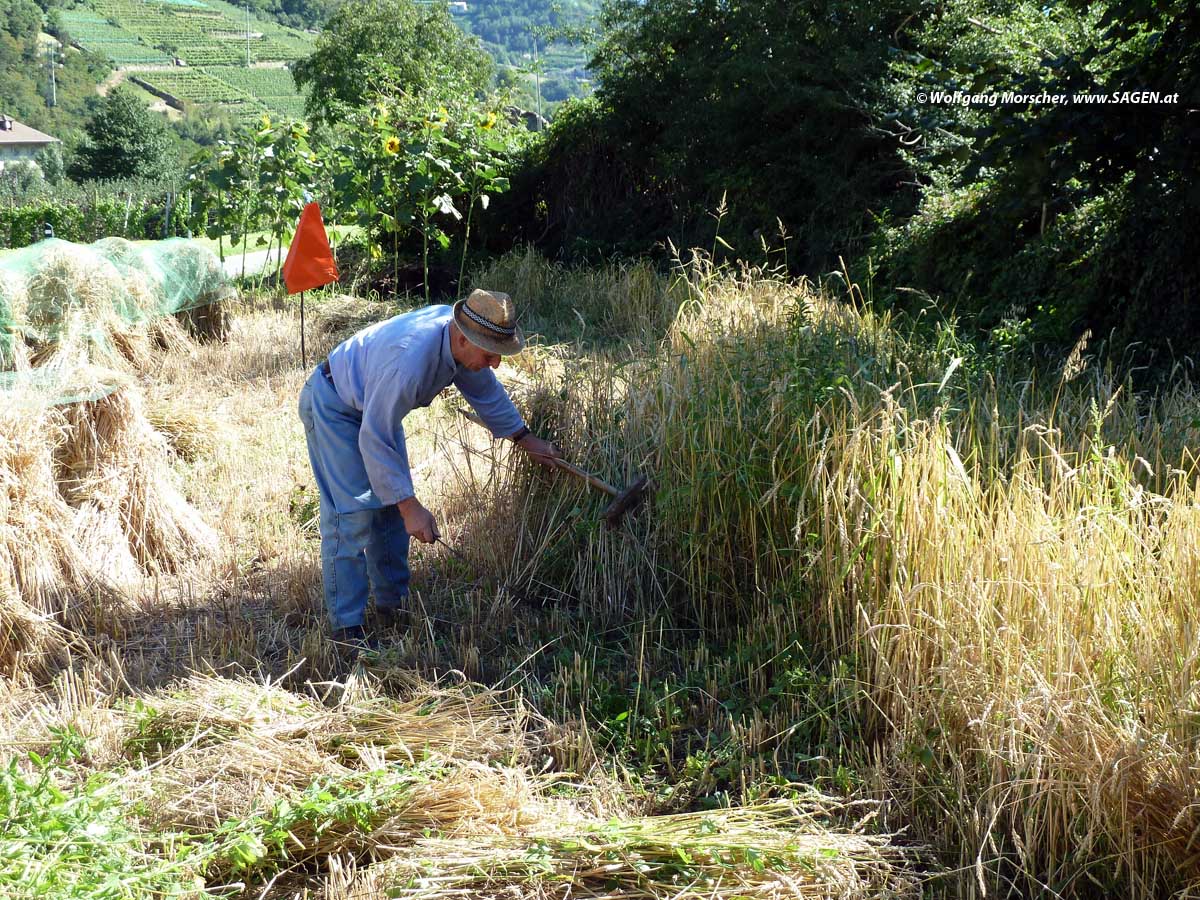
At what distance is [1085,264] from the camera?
24.2 feet

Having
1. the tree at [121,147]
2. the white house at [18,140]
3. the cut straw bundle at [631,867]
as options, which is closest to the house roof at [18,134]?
the white house at [18,140]

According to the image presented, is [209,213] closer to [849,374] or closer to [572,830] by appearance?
[849,374]

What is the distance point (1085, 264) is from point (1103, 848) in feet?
18.4

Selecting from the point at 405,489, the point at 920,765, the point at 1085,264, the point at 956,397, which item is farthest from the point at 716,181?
the point at 920,765

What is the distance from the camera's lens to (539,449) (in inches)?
180

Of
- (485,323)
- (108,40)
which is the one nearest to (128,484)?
(485,323)

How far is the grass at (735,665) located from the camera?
2.68 metres

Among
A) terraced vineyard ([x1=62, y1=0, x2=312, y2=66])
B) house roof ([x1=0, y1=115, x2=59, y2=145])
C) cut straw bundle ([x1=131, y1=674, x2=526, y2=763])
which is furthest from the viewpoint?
terraced vineyard ([x1=62, y1=0, x2=312, y2=66])

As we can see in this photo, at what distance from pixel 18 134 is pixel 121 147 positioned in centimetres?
3232

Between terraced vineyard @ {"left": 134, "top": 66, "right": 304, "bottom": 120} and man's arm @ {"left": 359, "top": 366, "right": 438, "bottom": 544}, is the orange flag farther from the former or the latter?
terraced vineyard @ {"left": 134, "top": 66, "right": 304, "bottom": 120}

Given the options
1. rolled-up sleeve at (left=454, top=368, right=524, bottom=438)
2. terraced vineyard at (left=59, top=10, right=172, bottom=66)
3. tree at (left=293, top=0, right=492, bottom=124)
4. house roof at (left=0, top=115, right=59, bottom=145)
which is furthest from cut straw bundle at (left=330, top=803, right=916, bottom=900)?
terraced vineyard at (left=59, top=10, right=172, bottom=66)

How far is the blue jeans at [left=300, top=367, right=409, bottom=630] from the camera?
164 inches

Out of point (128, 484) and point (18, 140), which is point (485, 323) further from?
point (18, 140)

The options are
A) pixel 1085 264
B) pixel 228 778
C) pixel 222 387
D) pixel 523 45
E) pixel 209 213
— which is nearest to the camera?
pixel 228 778
